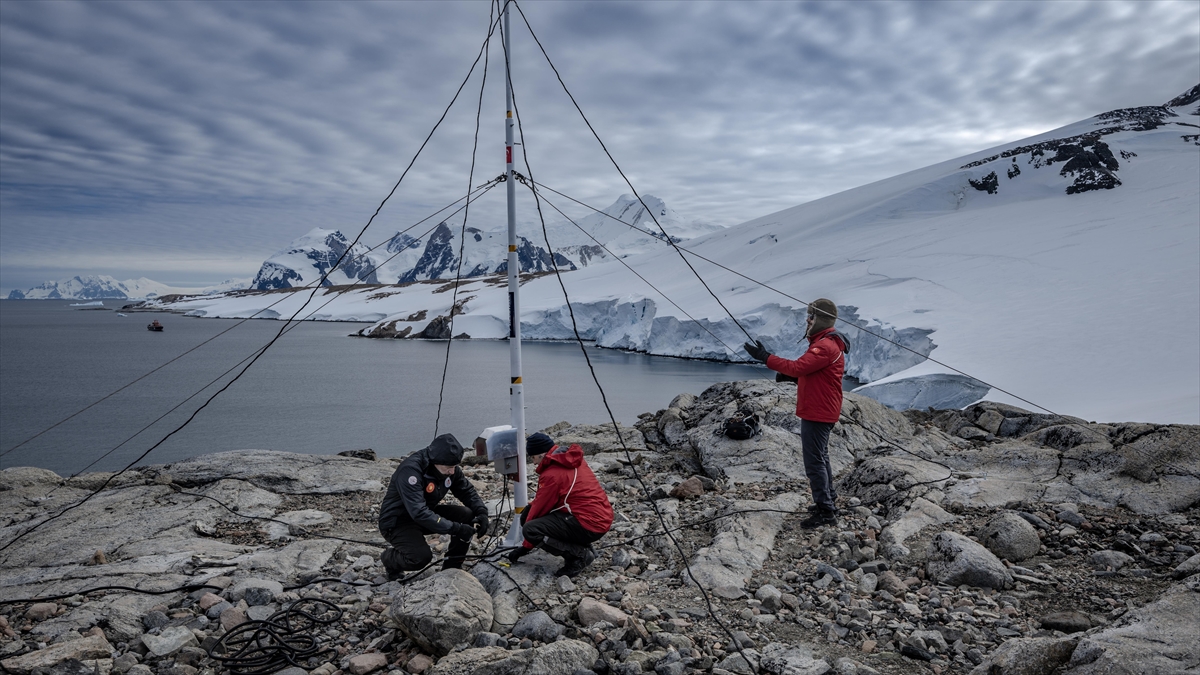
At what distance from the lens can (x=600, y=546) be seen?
5.05m

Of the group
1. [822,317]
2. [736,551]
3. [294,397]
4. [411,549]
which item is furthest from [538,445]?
[294,397]

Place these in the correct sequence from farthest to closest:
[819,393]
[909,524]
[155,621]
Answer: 1. [819,393]
2. [909,524]
3. [155,621]

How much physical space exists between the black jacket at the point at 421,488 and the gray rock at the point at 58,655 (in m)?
1.63

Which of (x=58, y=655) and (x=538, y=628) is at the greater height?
(x=58, y=655)

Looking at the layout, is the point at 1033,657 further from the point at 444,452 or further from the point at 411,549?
the point at 411,549

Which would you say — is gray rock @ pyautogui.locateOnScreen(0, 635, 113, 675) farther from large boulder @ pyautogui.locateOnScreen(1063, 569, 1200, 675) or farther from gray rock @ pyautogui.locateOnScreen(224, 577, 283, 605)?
large boulder @ pyautogui.locateOnScreen(1063, 569, 1200, 675)

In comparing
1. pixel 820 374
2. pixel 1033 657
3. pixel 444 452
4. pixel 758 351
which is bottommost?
pixel 1033 657

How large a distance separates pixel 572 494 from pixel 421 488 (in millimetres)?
1080

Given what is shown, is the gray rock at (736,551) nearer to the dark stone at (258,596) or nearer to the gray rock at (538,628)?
the gray rock at (538,628)

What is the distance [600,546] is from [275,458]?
520 cm

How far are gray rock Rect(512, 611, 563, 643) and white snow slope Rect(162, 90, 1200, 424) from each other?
3402mm

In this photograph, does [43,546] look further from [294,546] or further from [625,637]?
[625,637]

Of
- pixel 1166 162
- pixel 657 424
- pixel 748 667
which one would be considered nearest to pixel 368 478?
pixel 657 424

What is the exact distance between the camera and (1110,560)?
413 centimetres
